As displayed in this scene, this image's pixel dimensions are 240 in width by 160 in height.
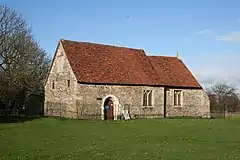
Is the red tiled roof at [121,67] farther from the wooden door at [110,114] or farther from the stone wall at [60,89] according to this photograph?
the wooden door at [110,114]

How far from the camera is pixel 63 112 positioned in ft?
145

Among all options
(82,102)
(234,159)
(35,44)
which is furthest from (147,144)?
(35,44)

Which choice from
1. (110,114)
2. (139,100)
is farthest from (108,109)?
(139,100)

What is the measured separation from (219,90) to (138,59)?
40724mm

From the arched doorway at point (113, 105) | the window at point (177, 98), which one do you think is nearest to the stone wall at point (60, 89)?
the arched doorway at point (113, 105)

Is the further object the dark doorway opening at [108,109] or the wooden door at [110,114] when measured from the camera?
the wooden door at [110,114]

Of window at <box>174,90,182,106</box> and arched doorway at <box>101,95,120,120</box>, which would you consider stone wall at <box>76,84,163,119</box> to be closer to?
arched doorway at <box>101,95,120,120</box>

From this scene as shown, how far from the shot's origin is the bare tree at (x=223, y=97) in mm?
79062

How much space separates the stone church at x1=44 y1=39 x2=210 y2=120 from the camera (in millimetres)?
42375

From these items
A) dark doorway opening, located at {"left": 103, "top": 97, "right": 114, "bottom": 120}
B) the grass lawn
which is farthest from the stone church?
the grass lawn

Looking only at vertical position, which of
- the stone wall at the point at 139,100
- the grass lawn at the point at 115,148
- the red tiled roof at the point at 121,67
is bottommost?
the grass lawn at the point at 115,148

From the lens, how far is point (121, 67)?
46.6 m

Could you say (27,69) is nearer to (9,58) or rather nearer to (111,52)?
(9,58)

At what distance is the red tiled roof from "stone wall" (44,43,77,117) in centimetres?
132
